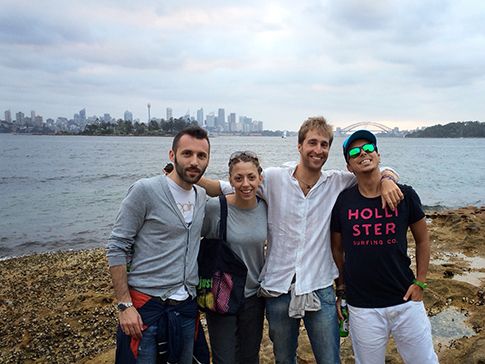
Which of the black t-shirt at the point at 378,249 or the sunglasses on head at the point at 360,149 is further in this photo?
the sunglasses on head at the point at 360,149

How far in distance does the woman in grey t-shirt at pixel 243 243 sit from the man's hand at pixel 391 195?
105cm

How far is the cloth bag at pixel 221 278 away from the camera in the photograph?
136 inches

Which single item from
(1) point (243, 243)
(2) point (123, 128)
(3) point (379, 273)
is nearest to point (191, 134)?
(1) point (243, 243)

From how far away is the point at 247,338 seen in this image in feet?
12.1

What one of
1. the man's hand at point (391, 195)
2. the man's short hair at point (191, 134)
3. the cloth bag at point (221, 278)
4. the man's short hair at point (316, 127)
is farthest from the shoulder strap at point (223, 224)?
the man's hand at point (391, 195)

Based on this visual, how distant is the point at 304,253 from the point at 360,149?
1.06 m

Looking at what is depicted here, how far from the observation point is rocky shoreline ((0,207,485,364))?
5.25 meters

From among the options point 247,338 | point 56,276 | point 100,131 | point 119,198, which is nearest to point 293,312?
point 247,338

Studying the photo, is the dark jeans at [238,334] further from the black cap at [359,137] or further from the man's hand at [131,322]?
the black cap at [359,137]

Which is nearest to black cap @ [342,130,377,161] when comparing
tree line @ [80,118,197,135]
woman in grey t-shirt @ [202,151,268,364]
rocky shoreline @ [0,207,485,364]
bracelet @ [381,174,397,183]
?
bracelet @ [381,174,397,183]

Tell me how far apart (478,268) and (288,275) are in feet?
22.1

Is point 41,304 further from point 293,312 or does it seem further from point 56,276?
point 293,312

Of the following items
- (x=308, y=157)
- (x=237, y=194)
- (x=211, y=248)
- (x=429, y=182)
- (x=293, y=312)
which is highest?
(x=308, y=157)

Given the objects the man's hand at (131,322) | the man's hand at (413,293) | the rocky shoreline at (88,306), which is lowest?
the rocky shoreline at (88,306)
